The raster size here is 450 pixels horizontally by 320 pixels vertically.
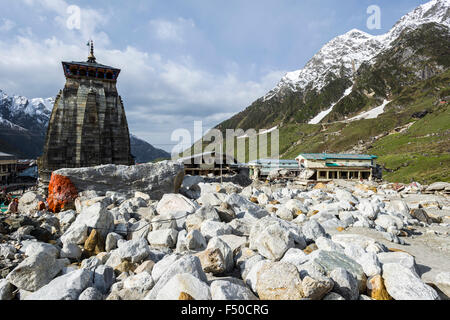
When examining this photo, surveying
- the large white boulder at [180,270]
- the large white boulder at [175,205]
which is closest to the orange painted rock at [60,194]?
the large white boulder at [175,205]

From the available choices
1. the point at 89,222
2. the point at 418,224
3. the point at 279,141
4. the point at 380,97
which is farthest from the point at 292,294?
the point at 380,97

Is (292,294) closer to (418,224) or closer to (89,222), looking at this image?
(89,222)

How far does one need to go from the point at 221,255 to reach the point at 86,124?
20332mm

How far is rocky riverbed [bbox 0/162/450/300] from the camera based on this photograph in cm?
402

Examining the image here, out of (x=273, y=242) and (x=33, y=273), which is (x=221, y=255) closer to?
(x=273, y=242)

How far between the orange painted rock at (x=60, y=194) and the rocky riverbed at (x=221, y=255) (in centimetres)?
54

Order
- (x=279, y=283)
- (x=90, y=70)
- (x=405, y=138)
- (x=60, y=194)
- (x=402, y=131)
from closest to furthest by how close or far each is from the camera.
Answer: (x=279, y=283) < (x=60, y=194) < (x=90, y=70) < (x=405, y=138) < (x=402, y=131)

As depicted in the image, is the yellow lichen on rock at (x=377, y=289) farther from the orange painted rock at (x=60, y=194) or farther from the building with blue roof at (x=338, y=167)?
the building with blue roof at (x=338, y=167)

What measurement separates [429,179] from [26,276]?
65.4 metres

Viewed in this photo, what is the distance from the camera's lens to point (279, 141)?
16388 centimetres

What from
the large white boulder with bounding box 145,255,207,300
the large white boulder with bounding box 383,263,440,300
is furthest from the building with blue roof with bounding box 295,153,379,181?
the large white boulder with bounding box 145,255,207,300

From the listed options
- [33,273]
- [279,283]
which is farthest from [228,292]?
[33,273]

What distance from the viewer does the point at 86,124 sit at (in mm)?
20969

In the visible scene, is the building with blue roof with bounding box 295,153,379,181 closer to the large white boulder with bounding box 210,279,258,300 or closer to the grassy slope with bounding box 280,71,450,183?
the grassy slope with bounding box 280,71,450,183
